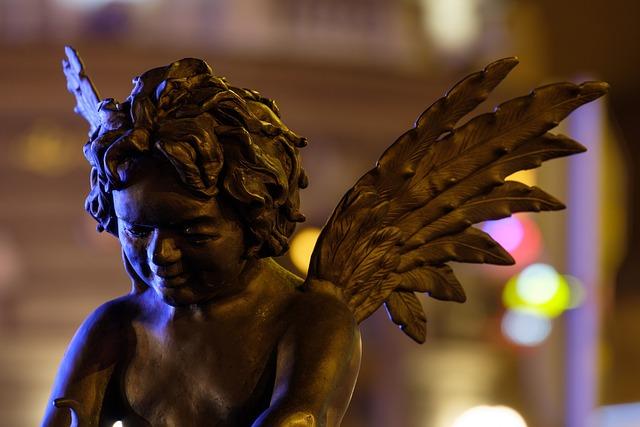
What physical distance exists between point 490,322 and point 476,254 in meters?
3.68

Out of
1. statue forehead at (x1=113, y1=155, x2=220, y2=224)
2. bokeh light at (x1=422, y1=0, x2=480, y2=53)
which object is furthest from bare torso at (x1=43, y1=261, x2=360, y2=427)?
bokeh light at (x1=422, y1=0, x2=480, y2=53)

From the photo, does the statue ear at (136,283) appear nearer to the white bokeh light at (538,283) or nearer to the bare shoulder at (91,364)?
the bare shoulder at (91,364)

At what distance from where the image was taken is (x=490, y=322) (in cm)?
457

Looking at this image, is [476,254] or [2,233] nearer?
[476,254]

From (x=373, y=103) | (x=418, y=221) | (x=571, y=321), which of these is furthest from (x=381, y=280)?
(x=373, y=103)

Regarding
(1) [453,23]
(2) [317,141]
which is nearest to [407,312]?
(2) [317,141]

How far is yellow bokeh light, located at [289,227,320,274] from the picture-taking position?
230cm

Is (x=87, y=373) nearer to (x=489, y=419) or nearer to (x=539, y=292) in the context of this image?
(x=489, y=419)

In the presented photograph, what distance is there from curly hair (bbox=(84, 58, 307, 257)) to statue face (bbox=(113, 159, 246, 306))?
11mm

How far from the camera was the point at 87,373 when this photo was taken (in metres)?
0.93

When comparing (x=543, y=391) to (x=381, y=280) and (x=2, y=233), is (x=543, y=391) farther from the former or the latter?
(x=381, y=280)

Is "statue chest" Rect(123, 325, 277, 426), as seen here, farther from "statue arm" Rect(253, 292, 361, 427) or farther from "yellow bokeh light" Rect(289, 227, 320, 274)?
"yellow bokeh light" Rect(289, 227, 320, 274)

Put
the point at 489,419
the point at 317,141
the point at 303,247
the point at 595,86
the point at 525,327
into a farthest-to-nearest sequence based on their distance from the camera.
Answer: the point at 317,141 → the point at 525,327 → the point at 489,419 → the point at 303,247 → the point at 595,86

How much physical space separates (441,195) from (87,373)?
351mm
